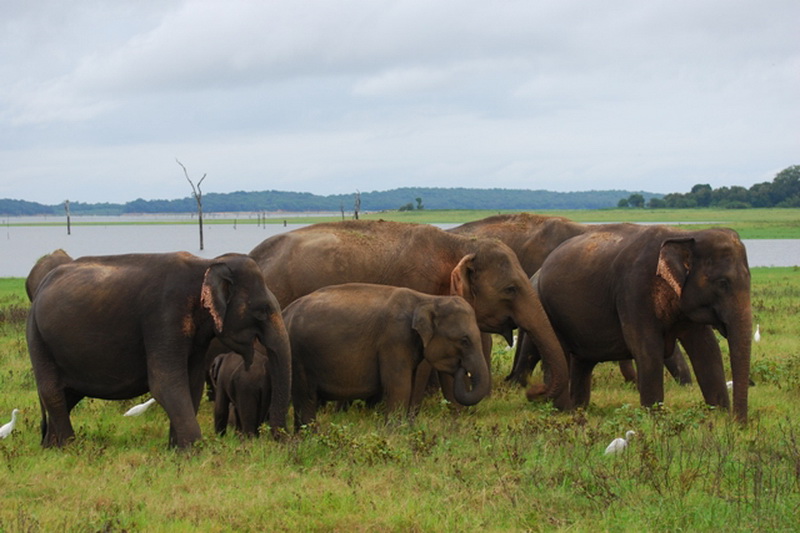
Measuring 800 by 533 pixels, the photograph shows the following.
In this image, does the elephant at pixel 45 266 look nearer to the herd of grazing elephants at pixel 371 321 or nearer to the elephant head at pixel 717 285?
the herd of grazing elephants at pixel 371 321

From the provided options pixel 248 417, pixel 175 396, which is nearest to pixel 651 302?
pixel 248 417

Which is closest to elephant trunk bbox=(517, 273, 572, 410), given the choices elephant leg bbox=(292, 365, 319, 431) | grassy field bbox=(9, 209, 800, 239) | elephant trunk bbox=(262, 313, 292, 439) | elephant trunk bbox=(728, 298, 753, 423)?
elephant trunk bbox=(728, 298, 753, 423)

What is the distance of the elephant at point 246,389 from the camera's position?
388 inches

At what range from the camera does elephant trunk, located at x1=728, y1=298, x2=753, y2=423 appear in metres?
9.58

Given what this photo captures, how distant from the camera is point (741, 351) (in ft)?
31.4

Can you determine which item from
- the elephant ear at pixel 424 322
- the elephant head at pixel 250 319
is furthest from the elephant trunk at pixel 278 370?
the elephant ear at pixel 424 322

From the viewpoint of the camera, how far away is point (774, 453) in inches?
336

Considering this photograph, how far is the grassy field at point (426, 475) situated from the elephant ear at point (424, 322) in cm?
83

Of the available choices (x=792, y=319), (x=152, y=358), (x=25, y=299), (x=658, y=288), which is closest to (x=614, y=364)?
(x=658, y=288)

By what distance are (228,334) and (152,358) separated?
2.21 feet

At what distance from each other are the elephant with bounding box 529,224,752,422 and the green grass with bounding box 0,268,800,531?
1.85 ft

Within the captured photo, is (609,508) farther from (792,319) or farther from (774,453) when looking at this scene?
(792,319)

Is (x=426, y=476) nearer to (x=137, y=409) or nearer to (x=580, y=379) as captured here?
(x=137, y=409)

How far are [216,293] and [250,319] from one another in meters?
0.46
